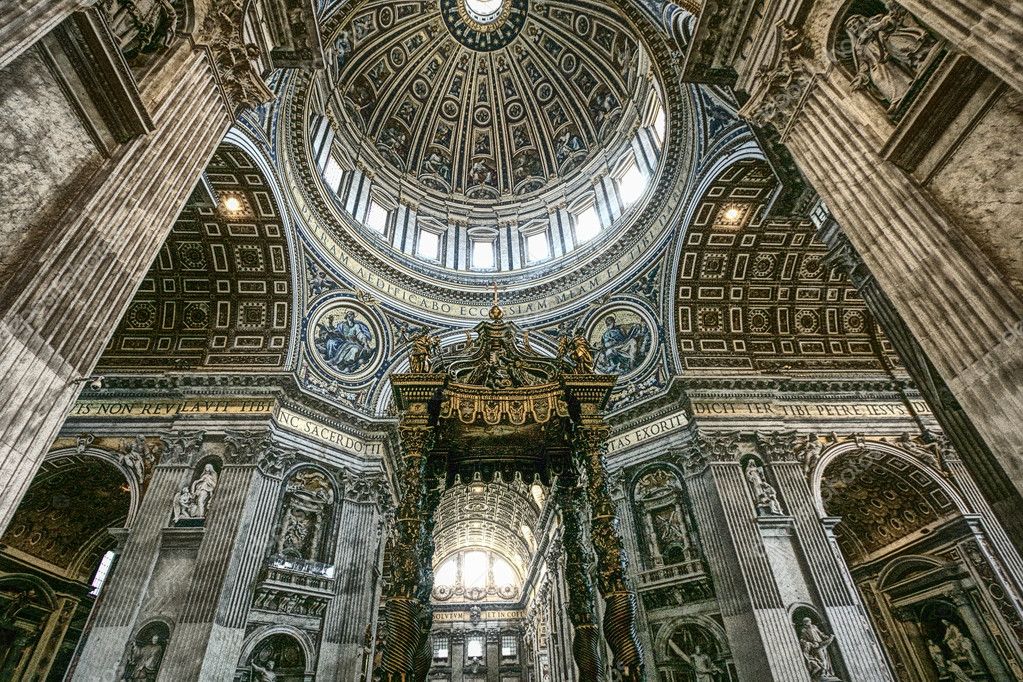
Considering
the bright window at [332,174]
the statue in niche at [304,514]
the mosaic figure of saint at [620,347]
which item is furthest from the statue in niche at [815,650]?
the bright window at [332,174]

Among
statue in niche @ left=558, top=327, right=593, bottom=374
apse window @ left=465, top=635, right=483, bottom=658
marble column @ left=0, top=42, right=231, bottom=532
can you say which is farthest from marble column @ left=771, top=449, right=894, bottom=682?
apse window @ left=465, top=635, right=483, bottom=658

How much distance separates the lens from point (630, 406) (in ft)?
49.5

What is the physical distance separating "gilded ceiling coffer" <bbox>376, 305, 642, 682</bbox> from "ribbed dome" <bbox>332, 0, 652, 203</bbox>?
13.6 meters

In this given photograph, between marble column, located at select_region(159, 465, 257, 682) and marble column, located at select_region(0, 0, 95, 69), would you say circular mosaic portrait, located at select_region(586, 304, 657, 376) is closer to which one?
marble column, located at select_region(159, 465, 257, 682)

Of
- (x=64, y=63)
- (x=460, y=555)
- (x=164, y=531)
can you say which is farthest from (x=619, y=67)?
(x=460, y=555)

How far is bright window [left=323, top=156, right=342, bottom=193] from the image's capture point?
17478 mm

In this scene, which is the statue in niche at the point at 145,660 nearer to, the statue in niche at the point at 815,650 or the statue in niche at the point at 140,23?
the statue in niche at the point at 140,23

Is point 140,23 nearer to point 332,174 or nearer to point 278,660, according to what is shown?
point 278,660

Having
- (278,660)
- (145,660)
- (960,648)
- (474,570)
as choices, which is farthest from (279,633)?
(474,570)

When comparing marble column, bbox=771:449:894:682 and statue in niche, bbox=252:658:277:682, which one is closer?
marble column, bbox=771:449:894:682

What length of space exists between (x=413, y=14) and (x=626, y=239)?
1306 cm

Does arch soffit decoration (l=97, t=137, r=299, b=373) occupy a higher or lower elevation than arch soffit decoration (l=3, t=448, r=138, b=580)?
higher

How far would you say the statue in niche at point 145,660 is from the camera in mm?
10000

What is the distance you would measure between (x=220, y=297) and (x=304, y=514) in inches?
259
